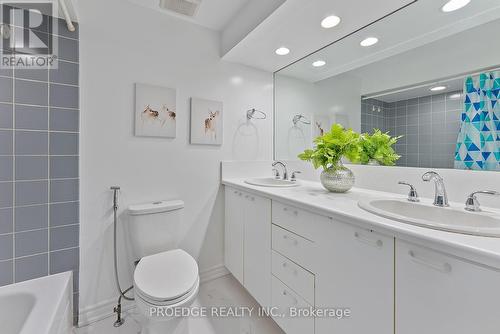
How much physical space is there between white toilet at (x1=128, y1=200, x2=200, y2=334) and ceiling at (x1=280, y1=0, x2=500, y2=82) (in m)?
1.77

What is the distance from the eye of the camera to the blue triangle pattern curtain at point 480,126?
3.42 ft

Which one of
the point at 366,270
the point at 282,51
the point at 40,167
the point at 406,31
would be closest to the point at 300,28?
the point at 282,51

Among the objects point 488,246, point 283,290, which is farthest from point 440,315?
point 283,290

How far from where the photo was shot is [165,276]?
122cm

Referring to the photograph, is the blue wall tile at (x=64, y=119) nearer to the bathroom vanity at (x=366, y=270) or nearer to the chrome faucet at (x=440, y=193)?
the bathroom vanity at (x=366, y=270)

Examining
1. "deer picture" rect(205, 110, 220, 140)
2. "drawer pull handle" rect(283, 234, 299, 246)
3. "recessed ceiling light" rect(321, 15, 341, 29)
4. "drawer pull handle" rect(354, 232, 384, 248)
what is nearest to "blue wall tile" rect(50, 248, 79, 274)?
"deer picture" rect(205, 110, 220, 140)

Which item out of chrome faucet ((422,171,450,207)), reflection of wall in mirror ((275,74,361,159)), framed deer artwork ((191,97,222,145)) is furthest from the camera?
framed deer artwork ((191,97,222,145))

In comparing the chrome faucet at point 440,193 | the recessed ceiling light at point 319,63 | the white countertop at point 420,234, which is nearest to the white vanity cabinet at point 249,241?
the white countertop at point 420,234

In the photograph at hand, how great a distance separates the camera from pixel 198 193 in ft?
6.23

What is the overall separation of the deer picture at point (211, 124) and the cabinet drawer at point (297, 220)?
3.00 feet

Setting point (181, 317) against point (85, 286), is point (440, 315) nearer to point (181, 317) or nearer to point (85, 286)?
point (181, 317)

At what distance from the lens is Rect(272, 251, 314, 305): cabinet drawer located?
43.3 inches

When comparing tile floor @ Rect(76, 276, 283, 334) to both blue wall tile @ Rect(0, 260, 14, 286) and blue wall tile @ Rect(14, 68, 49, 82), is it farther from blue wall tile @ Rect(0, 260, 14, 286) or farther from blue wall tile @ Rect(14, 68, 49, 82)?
blue wall tile @ Rect(14, 68, 49, 82)

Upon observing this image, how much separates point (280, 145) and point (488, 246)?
1826 mm
